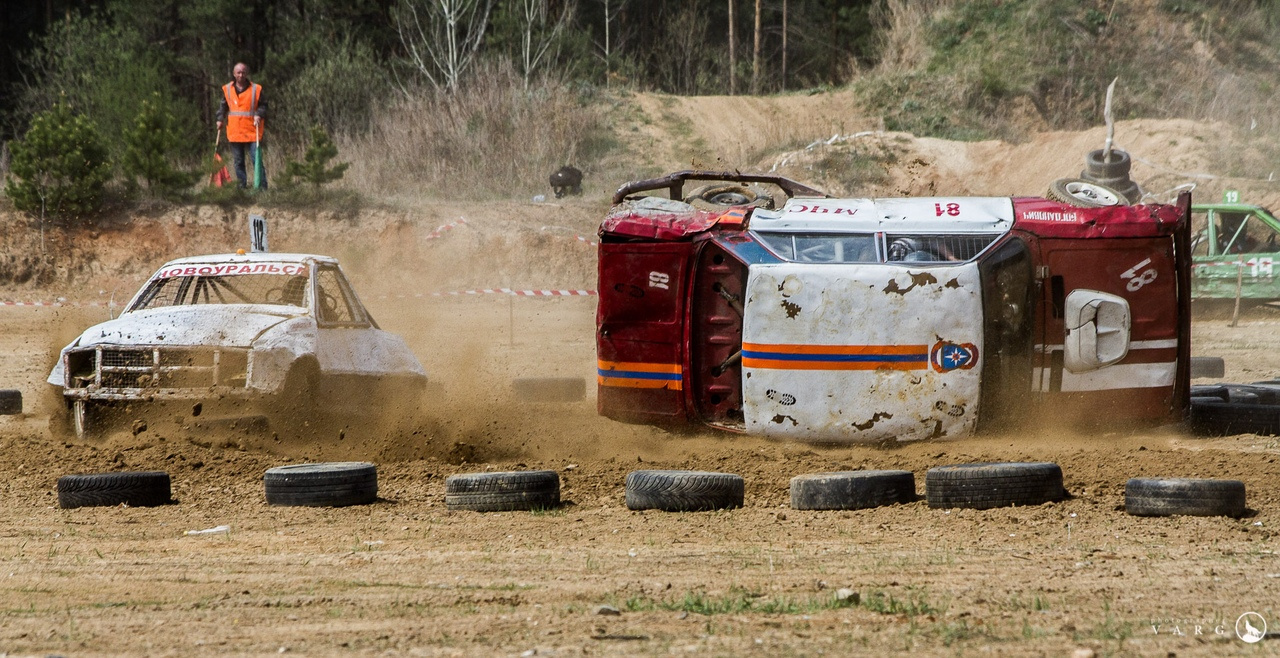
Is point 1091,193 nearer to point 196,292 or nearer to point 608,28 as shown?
point 196,292

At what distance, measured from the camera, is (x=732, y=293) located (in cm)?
864

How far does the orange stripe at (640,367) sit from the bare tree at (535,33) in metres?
26.2

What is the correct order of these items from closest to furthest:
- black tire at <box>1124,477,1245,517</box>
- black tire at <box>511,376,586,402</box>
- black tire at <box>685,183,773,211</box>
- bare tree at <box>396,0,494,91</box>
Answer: black tire at <box>1124,477,1245,517</box>
black tire at <box>685,183,773,211</box>
black tire at <box>511,376,586,402</box>
bare tree at <box>396,0,494,91</box>

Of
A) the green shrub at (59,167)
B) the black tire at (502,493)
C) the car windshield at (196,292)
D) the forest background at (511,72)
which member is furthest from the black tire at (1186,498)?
the forest background at (511,72)

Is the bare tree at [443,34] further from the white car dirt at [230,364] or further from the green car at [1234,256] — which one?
the white car dirt at [230,364]

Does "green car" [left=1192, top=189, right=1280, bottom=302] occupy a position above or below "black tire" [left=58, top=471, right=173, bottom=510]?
above

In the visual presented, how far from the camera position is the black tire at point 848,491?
6.83 meters

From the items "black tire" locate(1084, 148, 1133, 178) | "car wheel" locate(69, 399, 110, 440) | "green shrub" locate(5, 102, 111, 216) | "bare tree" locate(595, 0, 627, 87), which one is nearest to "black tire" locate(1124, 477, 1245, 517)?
"car wheel" locate(69, 399, 110, 440)

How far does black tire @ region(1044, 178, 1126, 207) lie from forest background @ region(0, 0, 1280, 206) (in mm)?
19860

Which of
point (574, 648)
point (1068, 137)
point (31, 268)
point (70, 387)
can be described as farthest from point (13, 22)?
point (574, 648)

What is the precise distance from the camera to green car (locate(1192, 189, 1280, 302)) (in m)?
18.1

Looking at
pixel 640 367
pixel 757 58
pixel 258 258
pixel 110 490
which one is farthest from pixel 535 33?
pixel 110 490

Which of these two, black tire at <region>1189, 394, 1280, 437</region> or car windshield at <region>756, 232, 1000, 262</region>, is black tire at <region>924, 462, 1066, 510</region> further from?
black tire at <region>1189, 394, 1280, 437</region>

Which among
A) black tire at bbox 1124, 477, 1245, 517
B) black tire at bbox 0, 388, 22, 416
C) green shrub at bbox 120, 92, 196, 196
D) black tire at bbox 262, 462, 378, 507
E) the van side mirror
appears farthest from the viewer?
green shrub at bbox 120, 92, 196, 196
